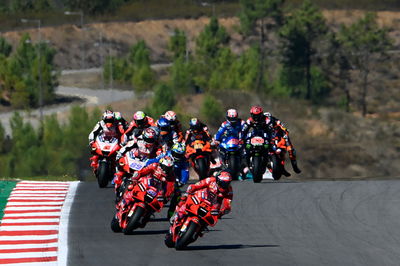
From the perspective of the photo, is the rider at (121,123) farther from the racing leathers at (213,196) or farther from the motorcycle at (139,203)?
the racing leathers at (213,196)

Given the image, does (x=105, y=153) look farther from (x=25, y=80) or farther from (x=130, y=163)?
(x=25, y=80)

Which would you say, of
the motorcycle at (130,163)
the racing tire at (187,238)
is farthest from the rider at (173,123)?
the racing tire at (187,238)

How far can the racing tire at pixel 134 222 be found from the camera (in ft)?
55.3

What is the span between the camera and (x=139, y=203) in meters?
16.8

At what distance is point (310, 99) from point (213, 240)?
8605 cm

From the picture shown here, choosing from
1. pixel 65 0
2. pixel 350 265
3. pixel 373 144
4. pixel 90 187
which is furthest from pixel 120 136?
pixel 65 0

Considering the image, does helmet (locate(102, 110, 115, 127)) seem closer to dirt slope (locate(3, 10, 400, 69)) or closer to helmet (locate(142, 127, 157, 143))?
helmet (locate(142, 127, 157, 143))

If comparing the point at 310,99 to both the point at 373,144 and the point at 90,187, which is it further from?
the point at 90,187

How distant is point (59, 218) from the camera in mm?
20125

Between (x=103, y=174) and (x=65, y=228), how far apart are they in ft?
20.5

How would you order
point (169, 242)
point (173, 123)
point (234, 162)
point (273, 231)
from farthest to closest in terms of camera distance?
point (234, 162)
point (173, 123)
point (273, 231)
point (169, 242)

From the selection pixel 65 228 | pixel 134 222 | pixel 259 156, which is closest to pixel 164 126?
pixel 259 156

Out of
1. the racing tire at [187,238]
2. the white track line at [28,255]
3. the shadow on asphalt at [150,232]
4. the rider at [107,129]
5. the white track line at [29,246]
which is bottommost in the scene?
the shadow on asphalt at [150,232]

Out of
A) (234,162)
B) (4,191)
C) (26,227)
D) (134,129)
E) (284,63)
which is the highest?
(134,129)
